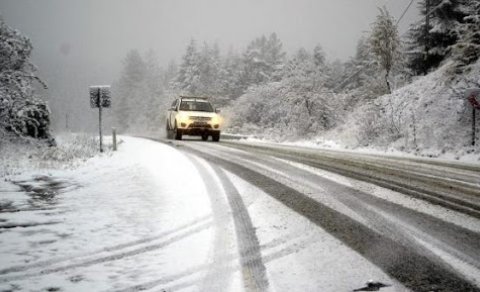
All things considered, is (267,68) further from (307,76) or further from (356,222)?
(356,222)

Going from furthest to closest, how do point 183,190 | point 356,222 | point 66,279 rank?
point 183,190 → point 356,222 → point 66,279

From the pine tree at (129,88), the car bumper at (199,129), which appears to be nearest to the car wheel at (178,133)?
the car bumper at (199,129)

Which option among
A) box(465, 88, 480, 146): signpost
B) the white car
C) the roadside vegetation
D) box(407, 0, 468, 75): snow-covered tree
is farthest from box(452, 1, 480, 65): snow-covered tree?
box(407, 0, 468, 75): snow-covered tree

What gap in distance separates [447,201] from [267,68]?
59.0 m

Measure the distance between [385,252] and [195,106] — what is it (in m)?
17.6

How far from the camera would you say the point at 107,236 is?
438 centimetres

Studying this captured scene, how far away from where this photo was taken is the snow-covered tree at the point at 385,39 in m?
31.0

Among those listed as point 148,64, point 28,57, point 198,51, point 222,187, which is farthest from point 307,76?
point 148,64

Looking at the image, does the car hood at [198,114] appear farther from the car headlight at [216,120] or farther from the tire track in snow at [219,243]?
the tire track in snow at [219,243]

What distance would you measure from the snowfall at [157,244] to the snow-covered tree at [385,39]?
27.4 m

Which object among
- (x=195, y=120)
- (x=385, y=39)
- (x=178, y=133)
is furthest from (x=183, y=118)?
(x=385, y=39)

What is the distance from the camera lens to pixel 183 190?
6840 mm

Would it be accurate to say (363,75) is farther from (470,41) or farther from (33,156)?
(33,156)

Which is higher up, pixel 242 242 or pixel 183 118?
pixel 183 118
